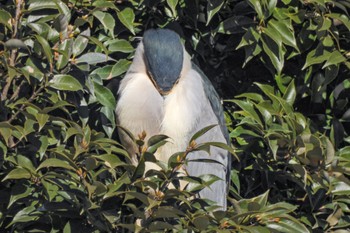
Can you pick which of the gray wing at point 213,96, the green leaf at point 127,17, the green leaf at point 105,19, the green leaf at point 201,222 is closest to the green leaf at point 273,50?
the gray wing at point 213,96

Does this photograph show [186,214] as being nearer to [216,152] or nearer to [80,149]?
[80,149]

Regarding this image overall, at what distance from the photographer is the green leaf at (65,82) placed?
2.77 metres

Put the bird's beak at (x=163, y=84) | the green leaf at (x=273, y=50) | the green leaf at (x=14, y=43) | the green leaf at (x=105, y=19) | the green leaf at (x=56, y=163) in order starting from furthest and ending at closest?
the bird's beak at (x=163, y=84)
the green leaf at (x=273, y=50)
the green leaf at (x=105, y=19)
the green leaf at (x=14, y=43)
the green leaf at (x=56, y=163)

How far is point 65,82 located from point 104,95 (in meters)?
0.43

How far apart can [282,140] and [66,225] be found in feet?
2.91

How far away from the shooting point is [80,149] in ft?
8.63

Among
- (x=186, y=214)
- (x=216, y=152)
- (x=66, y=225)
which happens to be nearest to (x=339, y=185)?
(x=216, y=152)

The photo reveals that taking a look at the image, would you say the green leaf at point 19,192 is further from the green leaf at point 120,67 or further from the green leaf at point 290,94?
the green leaf at point 290,94

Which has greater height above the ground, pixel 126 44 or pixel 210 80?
pixel 126 44

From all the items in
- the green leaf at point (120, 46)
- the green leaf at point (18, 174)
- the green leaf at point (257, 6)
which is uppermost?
the green leaf at point (257, 6)

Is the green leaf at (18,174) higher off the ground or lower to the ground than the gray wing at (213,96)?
higher

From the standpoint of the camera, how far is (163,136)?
8.39 feet

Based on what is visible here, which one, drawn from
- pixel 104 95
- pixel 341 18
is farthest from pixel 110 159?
pixel 341 18

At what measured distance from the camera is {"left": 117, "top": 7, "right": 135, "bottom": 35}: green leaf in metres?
3.24
